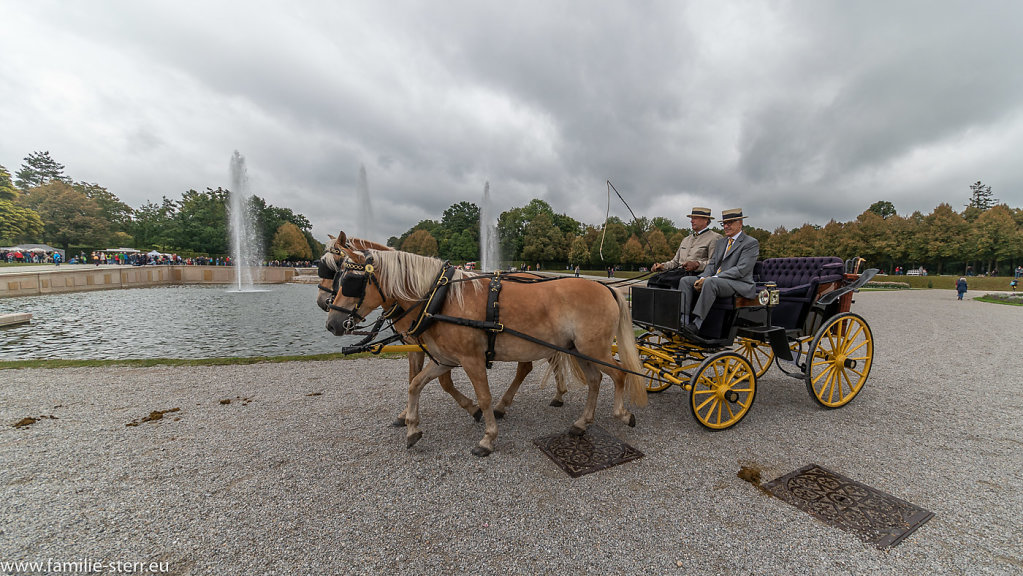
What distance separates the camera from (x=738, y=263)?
4371mm

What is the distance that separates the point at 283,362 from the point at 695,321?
7.17 m

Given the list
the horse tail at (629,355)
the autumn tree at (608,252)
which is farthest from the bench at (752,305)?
the autumn tree at (608,252)

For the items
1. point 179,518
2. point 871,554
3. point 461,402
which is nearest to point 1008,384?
point 871,554

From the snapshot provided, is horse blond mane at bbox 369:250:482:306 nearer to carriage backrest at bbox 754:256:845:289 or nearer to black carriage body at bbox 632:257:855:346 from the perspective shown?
black carriage body at bbox 632:257:855:346

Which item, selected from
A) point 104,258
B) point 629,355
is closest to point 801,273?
point 629,355

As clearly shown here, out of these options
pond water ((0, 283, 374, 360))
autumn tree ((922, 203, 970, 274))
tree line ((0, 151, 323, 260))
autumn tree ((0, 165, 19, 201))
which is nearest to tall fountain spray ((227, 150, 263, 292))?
pond water ((0, 283, 374, 360))

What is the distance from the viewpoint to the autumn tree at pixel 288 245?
58.3 meters

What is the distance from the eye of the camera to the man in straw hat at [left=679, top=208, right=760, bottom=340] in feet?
13.6

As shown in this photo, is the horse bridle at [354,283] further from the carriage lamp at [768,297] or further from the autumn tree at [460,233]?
the autumn tree at [460,233]

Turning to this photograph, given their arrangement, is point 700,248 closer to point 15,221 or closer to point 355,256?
point 355,256

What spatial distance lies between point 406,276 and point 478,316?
2.72ft

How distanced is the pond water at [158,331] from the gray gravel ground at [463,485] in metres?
3.05

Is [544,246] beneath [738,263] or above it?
above

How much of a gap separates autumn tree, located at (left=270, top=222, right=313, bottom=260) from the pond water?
1706 inches
